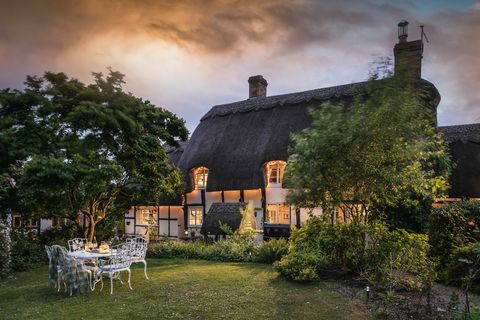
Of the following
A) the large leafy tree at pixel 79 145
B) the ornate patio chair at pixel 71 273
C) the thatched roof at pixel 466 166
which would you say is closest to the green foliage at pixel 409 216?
the thatched roof at pixel 466 166

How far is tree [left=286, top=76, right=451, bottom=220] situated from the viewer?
8.09m

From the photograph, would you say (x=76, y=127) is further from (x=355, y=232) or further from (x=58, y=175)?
(x=355, y=232)

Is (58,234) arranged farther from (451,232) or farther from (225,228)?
(451,232)

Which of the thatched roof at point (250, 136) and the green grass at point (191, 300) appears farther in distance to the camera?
the thatched roof at point (250, 136)

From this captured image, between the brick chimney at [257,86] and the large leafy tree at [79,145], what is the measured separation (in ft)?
36.9

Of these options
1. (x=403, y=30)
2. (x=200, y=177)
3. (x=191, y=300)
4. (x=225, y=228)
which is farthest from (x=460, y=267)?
(x=200, y=177)

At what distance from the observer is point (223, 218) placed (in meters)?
15.4

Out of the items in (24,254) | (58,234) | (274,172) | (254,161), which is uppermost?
(254,161)

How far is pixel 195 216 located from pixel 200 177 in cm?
234

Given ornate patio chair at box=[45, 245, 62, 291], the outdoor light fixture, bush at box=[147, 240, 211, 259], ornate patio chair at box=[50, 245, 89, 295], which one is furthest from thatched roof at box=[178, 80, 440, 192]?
ornate patio chair at box=[50, 245, 89, 295]

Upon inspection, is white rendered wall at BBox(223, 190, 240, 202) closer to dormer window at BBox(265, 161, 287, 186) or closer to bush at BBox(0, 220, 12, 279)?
dormer window at BBox(265, 161, 287, 186)

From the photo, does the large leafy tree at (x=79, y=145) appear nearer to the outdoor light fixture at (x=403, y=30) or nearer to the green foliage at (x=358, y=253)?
the green foliage at (x=358, y=253)

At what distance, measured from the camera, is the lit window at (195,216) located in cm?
1969

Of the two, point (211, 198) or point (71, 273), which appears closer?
point (71, 273)
